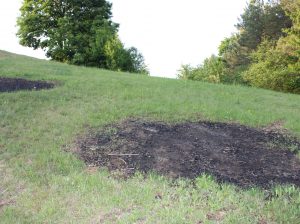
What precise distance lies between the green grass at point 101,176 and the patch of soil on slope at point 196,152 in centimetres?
32

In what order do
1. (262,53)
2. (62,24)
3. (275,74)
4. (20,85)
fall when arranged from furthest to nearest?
(62,24) < (262,53) < (275,74) < (20,85)

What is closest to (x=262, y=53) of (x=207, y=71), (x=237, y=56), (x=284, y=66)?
(x=284, y=66)

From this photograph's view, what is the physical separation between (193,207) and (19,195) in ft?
6.55

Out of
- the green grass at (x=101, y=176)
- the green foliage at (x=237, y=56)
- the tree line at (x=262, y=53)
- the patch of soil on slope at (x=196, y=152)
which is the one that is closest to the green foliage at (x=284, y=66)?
the tree line at (x=262, y=53)

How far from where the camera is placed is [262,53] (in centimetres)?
2139

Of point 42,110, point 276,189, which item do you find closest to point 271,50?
point 42,110

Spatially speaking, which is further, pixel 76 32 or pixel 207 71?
pixel 207 71

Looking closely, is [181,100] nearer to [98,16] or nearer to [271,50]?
[271,50]

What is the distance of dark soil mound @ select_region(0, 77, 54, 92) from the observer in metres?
8.94

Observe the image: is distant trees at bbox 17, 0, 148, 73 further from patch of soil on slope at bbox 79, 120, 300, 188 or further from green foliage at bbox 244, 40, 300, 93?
patch of soil on slope at bbox 79, 120, 300, 188

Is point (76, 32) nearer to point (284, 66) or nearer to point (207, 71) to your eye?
point (207, 71)

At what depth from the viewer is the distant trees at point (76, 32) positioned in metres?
23.3

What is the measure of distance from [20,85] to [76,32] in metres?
17.5

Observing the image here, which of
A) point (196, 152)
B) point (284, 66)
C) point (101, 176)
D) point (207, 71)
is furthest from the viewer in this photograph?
point (207, 71)
